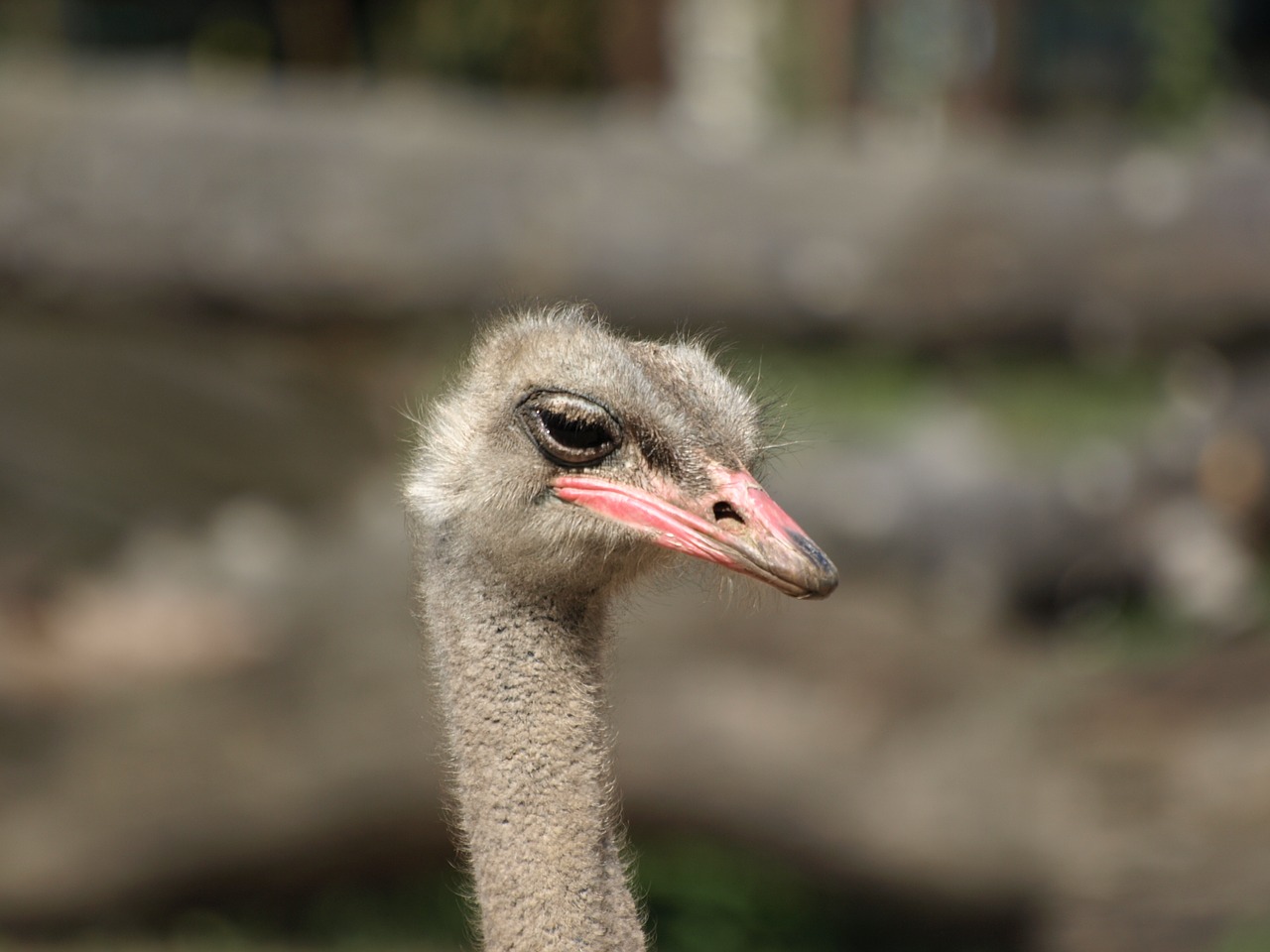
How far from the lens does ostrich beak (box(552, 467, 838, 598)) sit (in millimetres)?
1848

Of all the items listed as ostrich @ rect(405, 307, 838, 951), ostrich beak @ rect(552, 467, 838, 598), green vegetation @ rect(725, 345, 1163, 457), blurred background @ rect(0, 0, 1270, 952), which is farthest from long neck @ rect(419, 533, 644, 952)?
green vegetation @ rect(725, 345, 1163, 457)

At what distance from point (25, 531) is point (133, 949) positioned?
1.57 metres

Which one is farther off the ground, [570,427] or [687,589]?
[687,589]

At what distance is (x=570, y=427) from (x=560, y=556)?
157 millimetres

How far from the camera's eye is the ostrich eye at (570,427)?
6.45 ft

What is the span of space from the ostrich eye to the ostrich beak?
0.12 feet

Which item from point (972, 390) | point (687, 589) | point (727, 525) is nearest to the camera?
point (727, 525)

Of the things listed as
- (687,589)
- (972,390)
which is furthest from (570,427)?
(972,390)

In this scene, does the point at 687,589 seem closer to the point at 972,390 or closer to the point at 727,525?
the point at 972,390

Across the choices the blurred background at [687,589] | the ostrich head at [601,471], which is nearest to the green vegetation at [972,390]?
the blurred background at [687,589]

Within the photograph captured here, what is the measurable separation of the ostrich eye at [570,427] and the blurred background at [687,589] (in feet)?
8.61

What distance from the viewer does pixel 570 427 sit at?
2.00 meters

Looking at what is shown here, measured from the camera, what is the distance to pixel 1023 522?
602cm

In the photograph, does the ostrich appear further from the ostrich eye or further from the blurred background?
the blurred background
